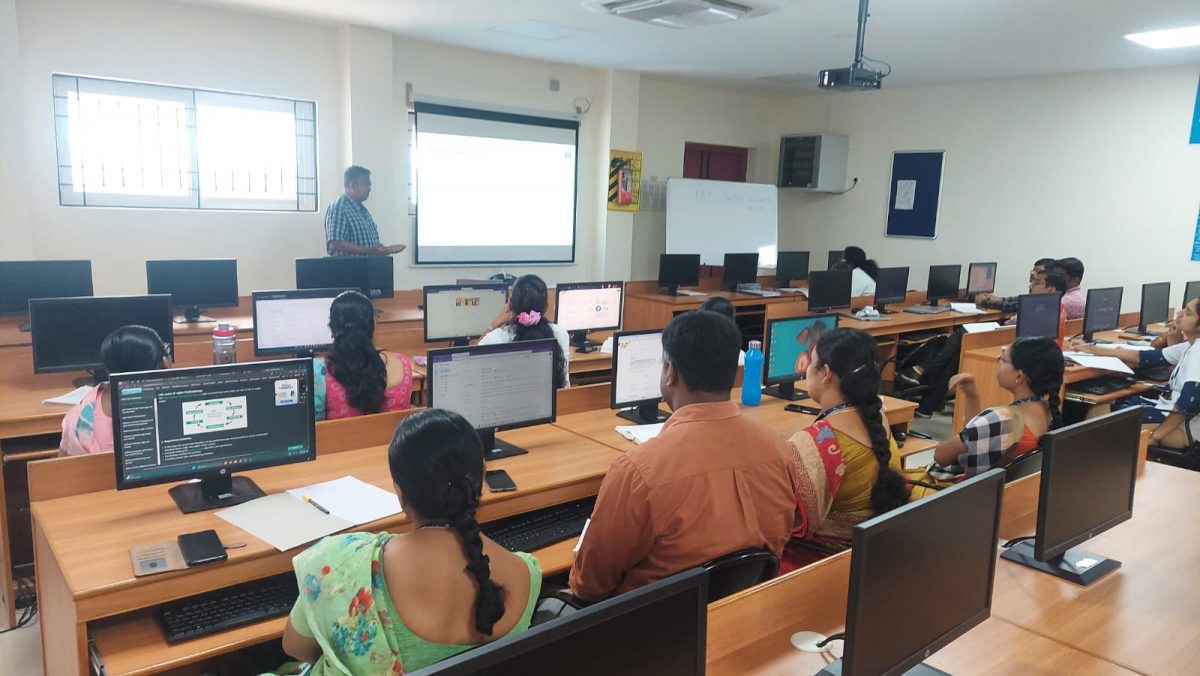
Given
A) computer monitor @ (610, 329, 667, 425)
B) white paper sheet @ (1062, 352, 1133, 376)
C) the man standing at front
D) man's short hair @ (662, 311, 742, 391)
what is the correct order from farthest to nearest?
the man standing at front → white paper sheet @ (1062, 352, 1133, 376) → computer monitor @ (610, 329, 667, 425) → man's short hair @ (662, 311, 742, 391)

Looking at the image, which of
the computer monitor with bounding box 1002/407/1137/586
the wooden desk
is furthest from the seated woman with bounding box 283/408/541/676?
the computer monitor with bounding box 1002/407/1137/586

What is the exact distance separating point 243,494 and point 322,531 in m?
0.34

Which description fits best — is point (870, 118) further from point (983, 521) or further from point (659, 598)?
point (659, 598)

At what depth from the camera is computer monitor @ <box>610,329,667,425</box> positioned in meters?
3.01

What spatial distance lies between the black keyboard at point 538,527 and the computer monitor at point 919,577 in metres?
0.85

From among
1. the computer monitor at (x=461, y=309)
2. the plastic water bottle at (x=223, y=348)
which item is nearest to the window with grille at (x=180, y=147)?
the computer monitor at (x=461, y=309)

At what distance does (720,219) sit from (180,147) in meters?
5.43

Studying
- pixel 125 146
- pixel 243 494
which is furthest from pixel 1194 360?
pixel 125 146

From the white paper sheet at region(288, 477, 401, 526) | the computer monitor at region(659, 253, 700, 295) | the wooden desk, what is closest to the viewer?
the wooden desk

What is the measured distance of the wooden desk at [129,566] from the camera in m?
1.60

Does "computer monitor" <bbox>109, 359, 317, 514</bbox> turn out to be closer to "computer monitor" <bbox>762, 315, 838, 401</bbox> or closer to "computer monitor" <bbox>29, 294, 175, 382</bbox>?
"computer monitor" <bbox>29, 294, 175, 382</bbox>

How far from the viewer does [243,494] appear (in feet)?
6.81

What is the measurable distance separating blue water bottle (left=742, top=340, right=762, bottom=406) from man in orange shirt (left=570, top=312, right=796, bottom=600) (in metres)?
1.59

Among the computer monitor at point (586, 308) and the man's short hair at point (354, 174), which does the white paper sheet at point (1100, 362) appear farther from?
the man's short hair at point (354, 174)
